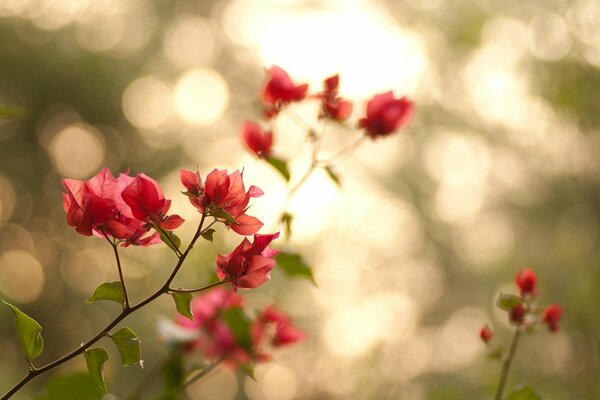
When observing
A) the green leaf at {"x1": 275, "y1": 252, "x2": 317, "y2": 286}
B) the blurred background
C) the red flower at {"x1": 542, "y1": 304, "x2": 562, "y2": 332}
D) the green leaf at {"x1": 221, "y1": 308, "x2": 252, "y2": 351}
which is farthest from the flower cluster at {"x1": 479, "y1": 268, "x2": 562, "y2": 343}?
the blurred background

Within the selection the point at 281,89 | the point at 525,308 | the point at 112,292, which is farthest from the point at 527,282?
the point at 112,292

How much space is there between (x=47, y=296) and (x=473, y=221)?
4138mm

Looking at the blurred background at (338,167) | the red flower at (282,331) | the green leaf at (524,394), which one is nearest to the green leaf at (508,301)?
the green leaf at (524,394)

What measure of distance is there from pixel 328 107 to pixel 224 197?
1.49ft

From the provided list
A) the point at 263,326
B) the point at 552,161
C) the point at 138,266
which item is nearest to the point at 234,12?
the point at 138,266

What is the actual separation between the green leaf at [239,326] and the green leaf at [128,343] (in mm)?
225

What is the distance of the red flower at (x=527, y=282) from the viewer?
2.98ft

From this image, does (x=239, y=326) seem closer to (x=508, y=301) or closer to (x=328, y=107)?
(x=508, y=301)

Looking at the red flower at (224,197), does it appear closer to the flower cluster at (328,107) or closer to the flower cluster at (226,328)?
the flower cluster at (226,328)

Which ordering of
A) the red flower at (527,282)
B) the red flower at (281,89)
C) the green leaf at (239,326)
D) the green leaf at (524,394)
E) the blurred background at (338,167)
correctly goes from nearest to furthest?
the green leaf at (239,326) → the green leaf at (524,394) → the red flower at (527,282) → the red flower at (281,89) → the blurred background at (338,167)

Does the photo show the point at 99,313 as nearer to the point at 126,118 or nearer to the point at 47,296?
the point at 47,296

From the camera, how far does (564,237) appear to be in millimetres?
6082

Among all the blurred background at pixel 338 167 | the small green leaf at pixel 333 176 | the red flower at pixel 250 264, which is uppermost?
the red flower at pixel 250 264

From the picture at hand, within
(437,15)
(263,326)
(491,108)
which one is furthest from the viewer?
(437,15)
